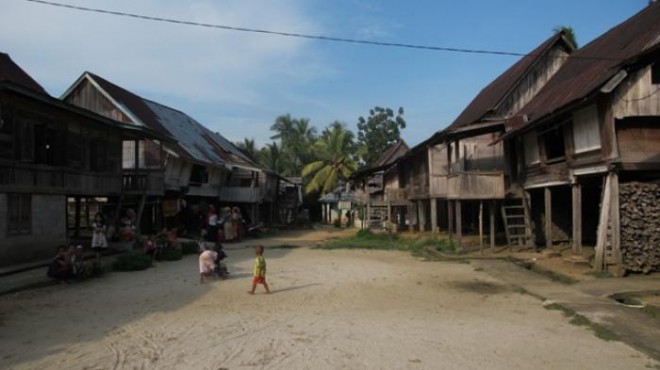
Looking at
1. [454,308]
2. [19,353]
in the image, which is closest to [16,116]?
[19,353]

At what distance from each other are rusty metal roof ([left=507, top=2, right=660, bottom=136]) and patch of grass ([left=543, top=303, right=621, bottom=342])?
587 cm

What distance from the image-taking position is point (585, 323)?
27.8 feet

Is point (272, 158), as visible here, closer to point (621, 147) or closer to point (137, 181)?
point (137, 181)

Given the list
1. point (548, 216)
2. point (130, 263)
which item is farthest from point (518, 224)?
point (130, 263)

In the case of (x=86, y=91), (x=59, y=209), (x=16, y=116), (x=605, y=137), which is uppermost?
(x=86, y=91)

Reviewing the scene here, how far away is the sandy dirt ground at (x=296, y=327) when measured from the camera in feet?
21.9

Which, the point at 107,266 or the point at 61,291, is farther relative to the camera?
the point at 107,266

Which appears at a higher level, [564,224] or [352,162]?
[352,162]

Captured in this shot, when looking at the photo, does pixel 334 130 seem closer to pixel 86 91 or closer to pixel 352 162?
pixel 352 162

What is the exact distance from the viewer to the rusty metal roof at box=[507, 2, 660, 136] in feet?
46.3

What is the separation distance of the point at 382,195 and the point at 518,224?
18.5 metres

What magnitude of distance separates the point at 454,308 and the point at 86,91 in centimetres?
2477

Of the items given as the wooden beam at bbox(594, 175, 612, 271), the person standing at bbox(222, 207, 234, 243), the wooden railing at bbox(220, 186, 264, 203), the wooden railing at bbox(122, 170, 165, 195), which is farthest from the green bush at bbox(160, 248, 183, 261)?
the wooden railing at bbox(220, 186, 264, 203)

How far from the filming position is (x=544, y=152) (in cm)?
1806
